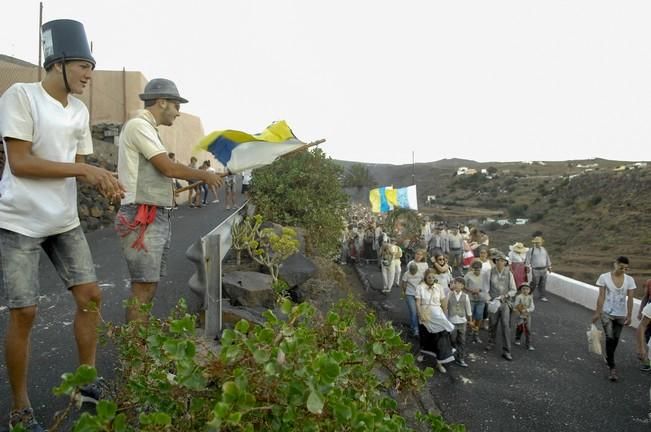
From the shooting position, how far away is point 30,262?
2336 mm

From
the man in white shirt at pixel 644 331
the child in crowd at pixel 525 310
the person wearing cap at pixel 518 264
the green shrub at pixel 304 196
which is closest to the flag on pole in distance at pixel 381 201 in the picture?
the green shrub at pixel 304 196

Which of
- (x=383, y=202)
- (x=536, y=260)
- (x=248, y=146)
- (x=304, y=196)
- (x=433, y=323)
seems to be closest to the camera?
(x=248, y=146)

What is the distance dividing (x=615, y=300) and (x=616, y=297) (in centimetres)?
4

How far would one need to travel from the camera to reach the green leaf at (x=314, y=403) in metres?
1.31

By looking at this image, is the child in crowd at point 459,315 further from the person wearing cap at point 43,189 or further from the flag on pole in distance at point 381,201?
the flag on pole in distance at point 381,201

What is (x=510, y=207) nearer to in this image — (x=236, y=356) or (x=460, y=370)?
(x=460, y=370)

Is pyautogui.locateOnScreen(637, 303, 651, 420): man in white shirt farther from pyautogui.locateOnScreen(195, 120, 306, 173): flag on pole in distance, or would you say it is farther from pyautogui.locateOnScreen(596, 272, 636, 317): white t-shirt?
pyautogui.locateOnScreen(195, 120, 306, 173): flag on pole in distance

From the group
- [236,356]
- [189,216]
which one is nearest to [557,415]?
[236,356]

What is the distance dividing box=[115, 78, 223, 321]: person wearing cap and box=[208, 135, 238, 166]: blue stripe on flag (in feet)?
4.70

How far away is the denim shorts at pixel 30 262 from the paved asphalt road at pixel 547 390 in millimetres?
4861

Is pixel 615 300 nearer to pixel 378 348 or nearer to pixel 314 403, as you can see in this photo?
pixel 378 348

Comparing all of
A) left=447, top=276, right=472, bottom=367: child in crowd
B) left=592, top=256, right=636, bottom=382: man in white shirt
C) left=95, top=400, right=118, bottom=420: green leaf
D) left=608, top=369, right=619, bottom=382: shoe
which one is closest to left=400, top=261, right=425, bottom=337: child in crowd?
left=447, top=276, right=472, bottom=367: child in crowd

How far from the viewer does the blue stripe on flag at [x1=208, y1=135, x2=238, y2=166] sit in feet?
14.5

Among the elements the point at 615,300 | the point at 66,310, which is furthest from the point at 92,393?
the point at 615,300
